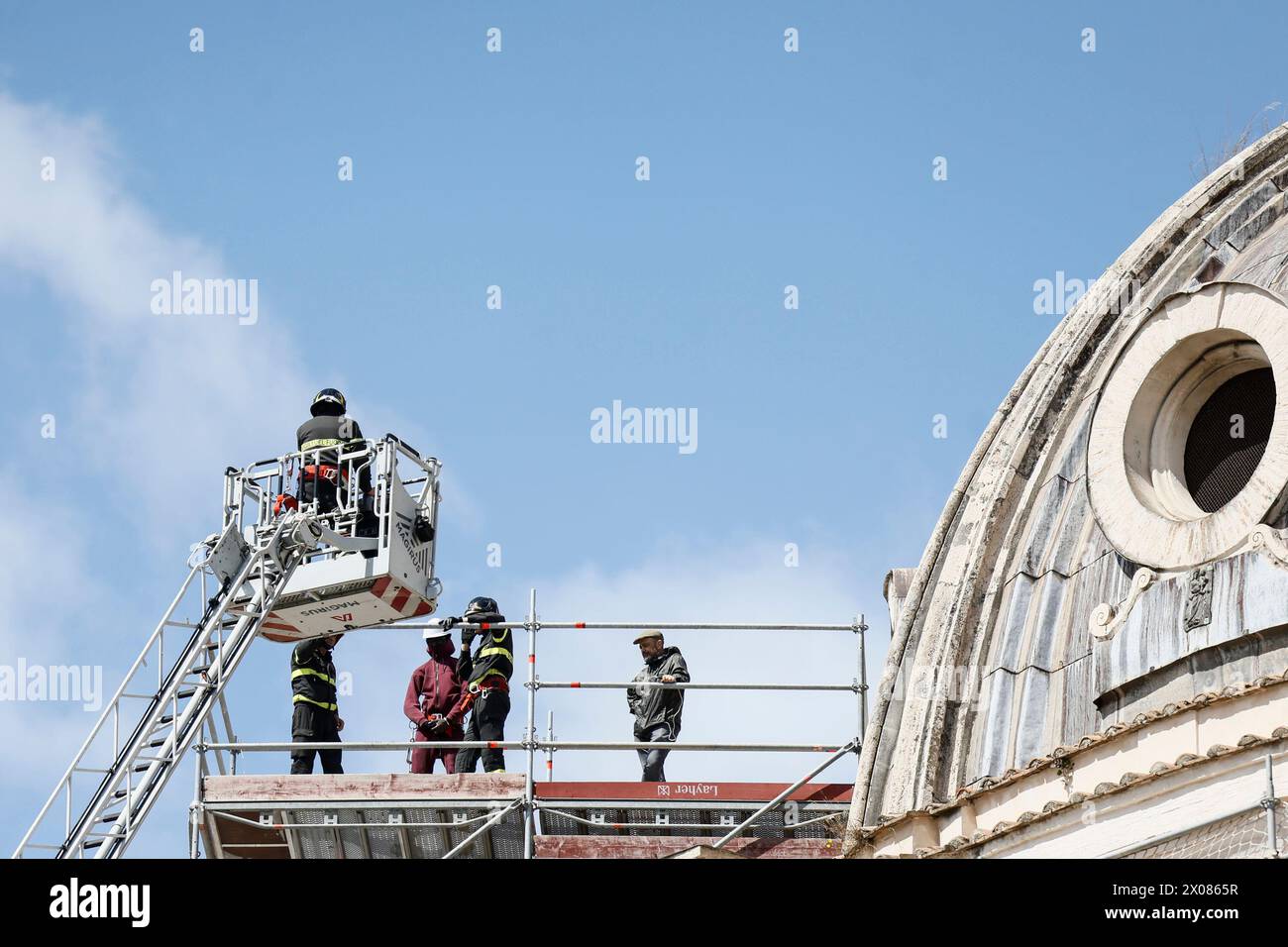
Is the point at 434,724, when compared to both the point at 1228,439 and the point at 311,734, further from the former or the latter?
the point at 1228,439

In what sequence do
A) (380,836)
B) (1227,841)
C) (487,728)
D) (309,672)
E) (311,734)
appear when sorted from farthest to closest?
(309,672), (311,734), (487,728), (380,836), (1227,841)

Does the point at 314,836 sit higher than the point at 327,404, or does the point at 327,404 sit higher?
the point at 327,404

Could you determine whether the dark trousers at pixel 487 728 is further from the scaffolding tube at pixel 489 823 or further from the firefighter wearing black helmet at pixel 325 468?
the firefighter wearing black helmet at pixel 325 468

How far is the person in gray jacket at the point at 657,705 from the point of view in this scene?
20281 mm

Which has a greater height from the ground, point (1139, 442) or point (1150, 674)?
point (1139, 442)

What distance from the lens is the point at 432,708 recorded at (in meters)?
20.8

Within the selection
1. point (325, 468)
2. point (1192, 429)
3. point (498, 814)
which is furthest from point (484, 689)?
point (1192, 429)

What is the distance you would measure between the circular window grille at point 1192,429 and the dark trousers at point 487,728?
649 centimetres

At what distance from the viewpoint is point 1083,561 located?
58.5 ft

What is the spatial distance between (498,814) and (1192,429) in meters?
7.39

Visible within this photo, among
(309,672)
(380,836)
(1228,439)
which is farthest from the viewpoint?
(309,672)
